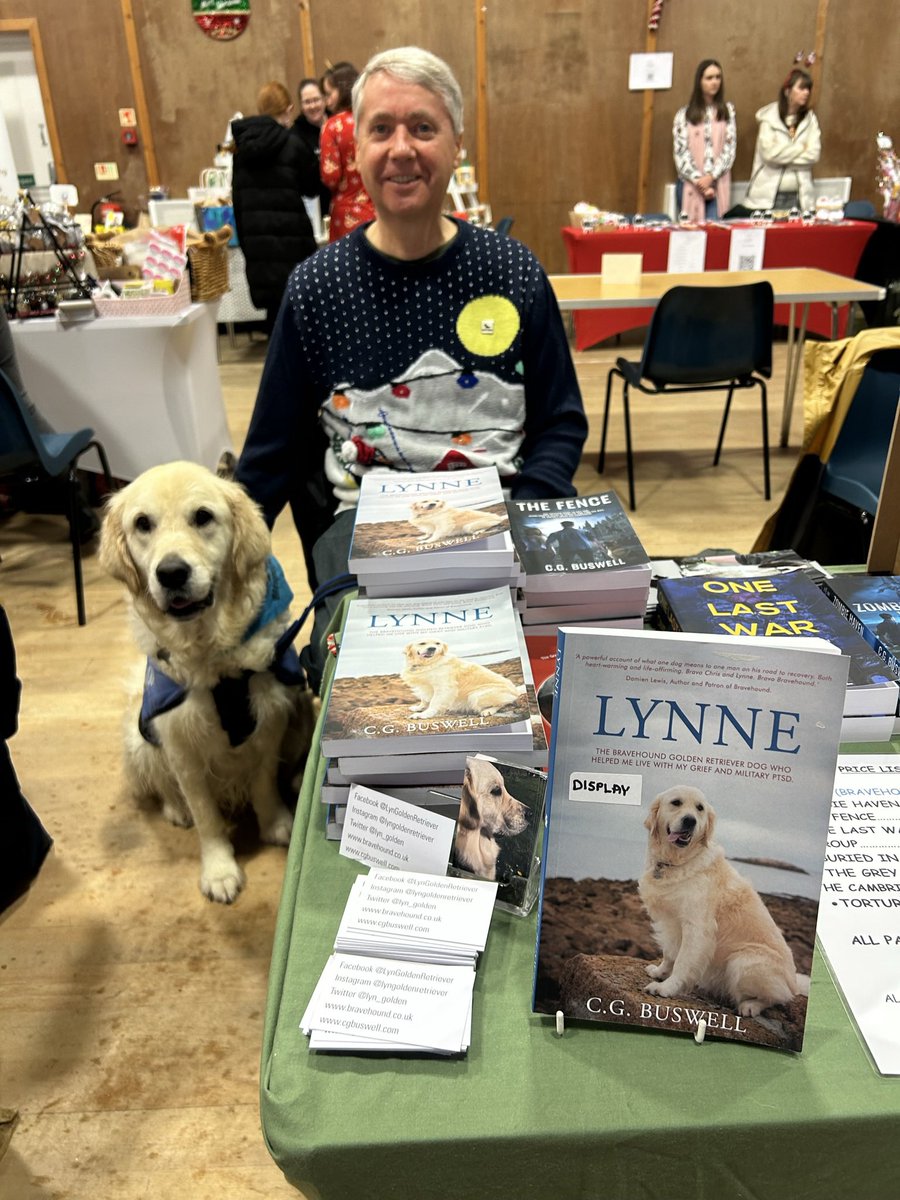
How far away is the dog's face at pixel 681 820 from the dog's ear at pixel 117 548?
1136mm

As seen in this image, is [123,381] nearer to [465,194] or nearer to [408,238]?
[408,238]

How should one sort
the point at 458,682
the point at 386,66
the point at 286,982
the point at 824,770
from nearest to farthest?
1. the point at 824,770
2. the point at 286,982
3. the point at 458,682
4. the point at 386,66

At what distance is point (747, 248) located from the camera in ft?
14.3

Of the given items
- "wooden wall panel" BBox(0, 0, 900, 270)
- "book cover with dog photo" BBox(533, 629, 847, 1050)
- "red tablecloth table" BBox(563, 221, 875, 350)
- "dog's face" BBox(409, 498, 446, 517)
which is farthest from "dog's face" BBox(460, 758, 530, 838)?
"wooden wall panel" BBox(0, 0, 900, 270)

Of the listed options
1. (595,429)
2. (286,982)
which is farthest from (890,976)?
(595,429)

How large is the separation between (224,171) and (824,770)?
24.0 feet

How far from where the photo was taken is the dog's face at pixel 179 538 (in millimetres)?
1400

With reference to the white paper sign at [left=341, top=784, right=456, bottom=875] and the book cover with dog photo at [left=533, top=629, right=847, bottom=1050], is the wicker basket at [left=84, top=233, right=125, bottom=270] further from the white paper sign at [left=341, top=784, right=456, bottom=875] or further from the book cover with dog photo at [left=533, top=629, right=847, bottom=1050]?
the book cover with dog photo at [left=533, top=629, right=847, bottom=1050]

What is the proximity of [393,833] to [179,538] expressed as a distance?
801 mm

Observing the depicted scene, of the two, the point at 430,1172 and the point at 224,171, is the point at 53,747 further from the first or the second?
the point at 224,171

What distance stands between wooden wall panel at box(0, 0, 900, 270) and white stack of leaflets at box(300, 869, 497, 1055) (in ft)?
25.9

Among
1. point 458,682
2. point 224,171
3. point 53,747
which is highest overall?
point 224,171

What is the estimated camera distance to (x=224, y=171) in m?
6.64

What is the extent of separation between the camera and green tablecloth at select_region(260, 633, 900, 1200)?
1.95 ft
